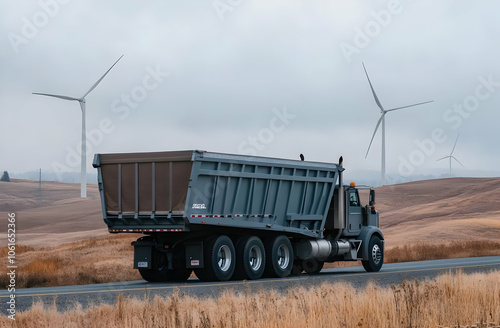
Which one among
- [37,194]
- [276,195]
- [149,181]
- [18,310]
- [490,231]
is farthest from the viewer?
[37,194]

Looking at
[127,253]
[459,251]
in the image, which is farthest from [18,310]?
[459,251]

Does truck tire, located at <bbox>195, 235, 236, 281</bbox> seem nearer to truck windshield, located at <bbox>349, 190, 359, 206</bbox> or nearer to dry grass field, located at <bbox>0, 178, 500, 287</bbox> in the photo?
dry grass field, located at <bbox>0, 178, 500, 287</bbox>

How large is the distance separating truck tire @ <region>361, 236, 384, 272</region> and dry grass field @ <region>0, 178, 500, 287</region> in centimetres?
672

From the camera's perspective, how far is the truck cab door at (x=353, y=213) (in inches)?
1047

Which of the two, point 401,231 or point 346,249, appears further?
point 401,231

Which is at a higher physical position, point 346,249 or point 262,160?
point 262,160

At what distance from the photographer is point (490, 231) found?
169 ft

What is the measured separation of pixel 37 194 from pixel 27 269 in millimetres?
120031

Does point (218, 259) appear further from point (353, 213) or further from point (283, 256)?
point (353, 213)

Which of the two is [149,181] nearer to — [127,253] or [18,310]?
[18,310]

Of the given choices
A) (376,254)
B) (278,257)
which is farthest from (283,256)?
(376,254)

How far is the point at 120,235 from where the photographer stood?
5431cm

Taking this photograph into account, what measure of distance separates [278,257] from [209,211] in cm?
323

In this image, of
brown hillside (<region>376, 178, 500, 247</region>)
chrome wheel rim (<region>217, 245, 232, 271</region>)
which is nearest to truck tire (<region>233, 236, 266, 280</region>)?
chrome wheel rim (<region>217, 245, 232, 271</region>)
